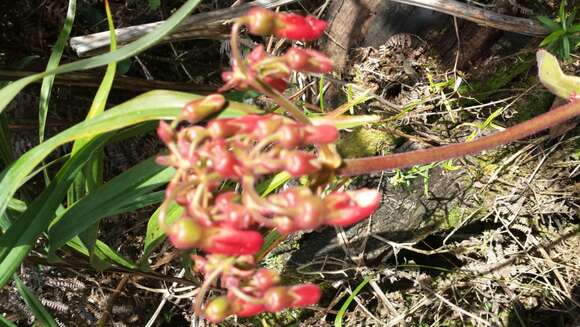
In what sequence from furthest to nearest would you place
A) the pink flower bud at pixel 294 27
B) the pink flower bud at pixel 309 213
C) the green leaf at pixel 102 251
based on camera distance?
1. the green leaf at pixel 102 251
2. the pink flower bud at pixel 294 27
3. the pink flower bud at pixel 309 213

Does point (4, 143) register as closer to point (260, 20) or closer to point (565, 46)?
point (260, 20)

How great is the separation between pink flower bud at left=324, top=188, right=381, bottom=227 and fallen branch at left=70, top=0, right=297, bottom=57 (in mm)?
796

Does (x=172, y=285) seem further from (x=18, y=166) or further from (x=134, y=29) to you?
(x=18, y=166)

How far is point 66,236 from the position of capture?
3.93ft

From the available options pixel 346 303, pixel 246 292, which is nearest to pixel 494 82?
pixel 346 303

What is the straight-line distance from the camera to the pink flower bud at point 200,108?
2.60 ft

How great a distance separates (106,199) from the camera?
118 centimetres

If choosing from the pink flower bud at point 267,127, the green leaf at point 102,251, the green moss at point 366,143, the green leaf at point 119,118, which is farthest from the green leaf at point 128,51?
the green moss at point 366,143

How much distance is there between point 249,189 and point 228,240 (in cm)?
7

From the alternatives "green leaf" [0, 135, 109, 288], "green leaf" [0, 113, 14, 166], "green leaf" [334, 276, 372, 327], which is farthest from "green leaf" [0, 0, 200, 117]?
"green leaf" [334, 276, 372, 327]

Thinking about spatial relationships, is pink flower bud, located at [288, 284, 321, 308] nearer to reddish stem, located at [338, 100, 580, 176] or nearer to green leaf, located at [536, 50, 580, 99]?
reddish stem, located at [338, 100, 580, 176]

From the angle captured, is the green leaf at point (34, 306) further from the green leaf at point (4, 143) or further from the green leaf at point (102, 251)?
the green leaf at point (4, 143)

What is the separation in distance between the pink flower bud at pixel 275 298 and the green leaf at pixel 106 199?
20.2 inches

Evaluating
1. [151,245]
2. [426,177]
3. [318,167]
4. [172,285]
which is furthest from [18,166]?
[426,177]
